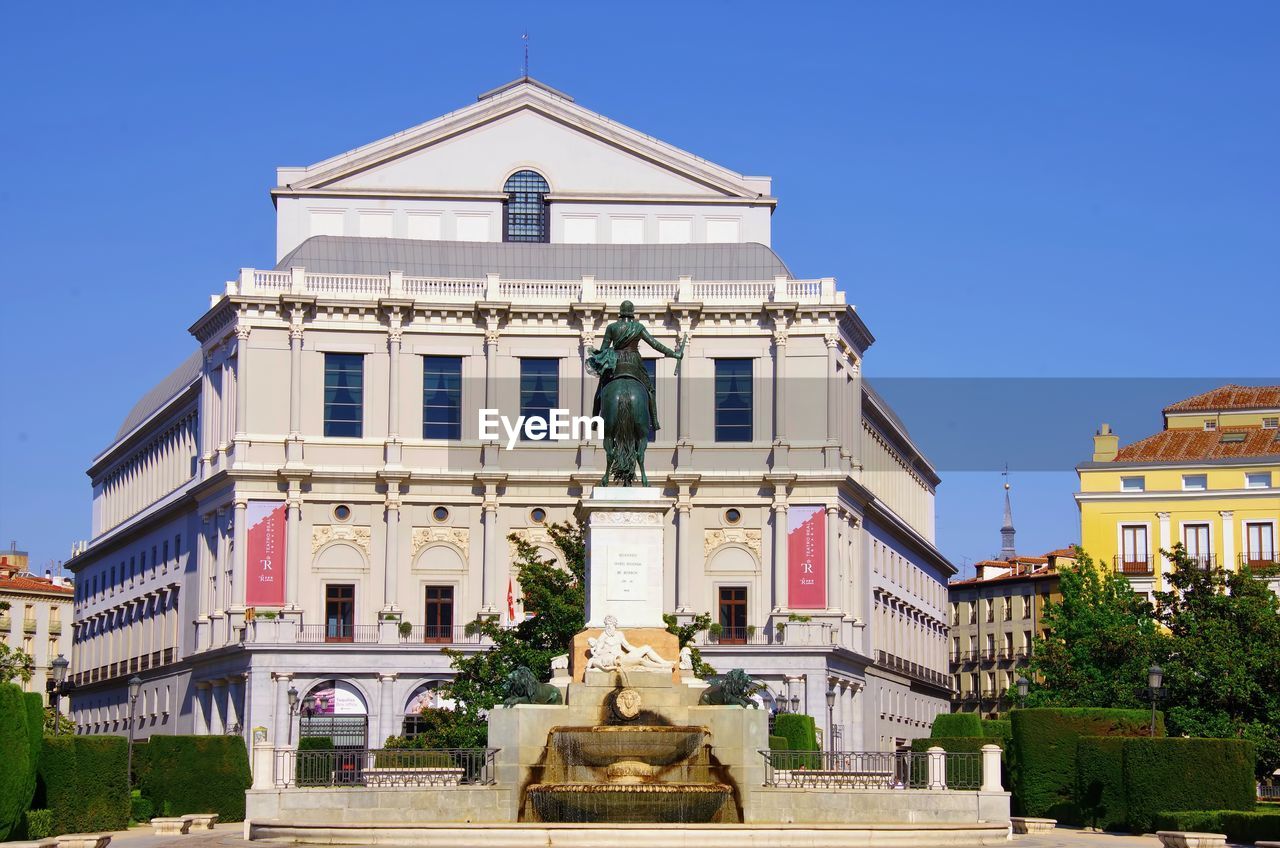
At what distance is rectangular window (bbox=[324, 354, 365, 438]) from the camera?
96.9 m

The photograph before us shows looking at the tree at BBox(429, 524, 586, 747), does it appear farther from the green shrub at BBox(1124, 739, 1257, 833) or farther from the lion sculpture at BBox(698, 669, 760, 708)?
the lion sculpture at BBox(698, 669, 760, 708)

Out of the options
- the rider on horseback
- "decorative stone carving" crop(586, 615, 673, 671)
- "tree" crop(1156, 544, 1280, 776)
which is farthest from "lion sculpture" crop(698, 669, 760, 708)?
"tree" crop(1156, 544, 1280, 776)

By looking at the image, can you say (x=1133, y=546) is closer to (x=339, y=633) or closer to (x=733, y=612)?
(x=733, y=612)

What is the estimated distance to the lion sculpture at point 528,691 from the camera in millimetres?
38406

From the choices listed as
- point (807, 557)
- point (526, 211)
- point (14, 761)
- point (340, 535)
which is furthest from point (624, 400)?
point (526, 211)

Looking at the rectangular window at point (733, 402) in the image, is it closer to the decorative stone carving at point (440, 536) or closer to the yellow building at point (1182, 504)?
the decorative stone carving at point (440, 536)

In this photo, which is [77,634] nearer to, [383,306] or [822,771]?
[383,306]

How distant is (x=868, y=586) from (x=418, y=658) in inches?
888

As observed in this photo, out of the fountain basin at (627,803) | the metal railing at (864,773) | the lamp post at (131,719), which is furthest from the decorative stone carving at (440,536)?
the fountain basin at (627,803)

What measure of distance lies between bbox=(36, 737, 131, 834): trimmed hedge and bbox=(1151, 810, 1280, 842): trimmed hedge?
23.1 m

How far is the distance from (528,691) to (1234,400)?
87380mm

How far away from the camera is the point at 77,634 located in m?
135

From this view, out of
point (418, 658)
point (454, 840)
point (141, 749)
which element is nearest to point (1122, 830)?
point (454, 840)

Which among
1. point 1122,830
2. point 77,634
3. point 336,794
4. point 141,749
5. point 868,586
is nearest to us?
point 336,794
